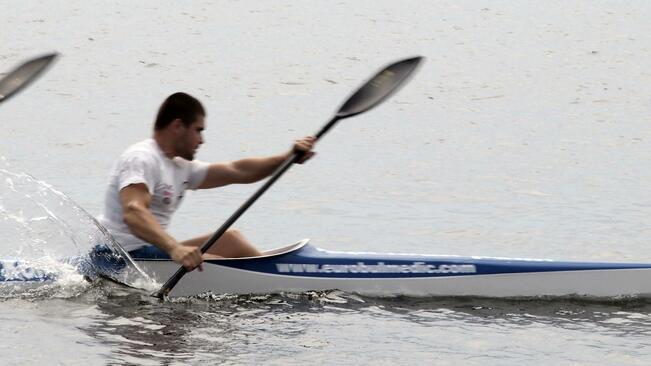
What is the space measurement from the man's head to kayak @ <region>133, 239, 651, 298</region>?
907 millimetres

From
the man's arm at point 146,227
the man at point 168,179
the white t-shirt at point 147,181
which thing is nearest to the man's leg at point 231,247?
the man at point 168,179

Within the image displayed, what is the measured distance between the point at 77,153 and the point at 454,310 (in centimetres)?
864

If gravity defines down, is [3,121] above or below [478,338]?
above

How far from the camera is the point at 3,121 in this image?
69.6 ft

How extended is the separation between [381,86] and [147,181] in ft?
6.47

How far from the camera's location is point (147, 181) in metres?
11.1

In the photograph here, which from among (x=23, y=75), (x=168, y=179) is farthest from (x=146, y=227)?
(x=23, y=75)

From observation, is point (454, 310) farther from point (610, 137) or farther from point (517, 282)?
point (610, 137)

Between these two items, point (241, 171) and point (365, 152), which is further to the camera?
point (365, 152)

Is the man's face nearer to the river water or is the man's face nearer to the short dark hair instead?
the short dark hair

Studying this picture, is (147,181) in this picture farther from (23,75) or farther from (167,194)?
(23,75)

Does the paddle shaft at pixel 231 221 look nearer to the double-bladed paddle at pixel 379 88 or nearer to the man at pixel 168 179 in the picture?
the man at pixel 168 179

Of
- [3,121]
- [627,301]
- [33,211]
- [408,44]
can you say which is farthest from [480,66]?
[627,301]

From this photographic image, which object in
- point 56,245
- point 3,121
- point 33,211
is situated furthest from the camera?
point 3,121
